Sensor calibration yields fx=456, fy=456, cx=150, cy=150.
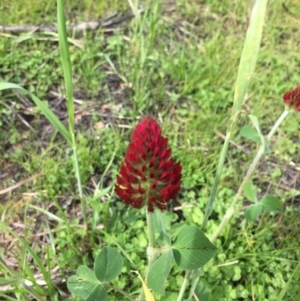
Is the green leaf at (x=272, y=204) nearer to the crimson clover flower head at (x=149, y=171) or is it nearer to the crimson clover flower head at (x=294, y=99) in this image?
the crimson clover flower head at (x=294, y=99)

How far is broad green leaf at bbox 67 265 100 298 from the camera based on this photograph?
1130 mm

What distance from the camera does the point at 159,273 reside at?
995 millimetres

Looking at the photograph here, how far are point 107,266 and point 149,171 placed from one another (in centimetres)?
36

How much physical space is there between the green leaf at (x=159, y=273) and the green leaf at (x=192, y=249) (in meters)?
0.03

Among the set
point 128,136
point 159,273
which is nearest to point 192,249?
point 159,273

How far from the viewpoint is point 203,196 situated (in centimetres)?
180

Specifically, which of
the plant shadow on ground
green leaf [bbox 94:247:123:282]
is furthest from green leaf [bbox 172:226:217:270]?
the plant shadow on ground

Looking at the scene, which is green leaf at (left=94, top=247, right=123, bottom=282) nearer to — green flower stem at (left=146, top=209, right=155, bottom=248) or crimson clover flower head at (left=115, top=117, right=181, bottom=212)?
green flower stem at (left=146, top=209, right=155, bottom=248)

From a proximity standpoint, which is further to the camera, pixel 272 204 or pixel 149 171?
pixel 272 204

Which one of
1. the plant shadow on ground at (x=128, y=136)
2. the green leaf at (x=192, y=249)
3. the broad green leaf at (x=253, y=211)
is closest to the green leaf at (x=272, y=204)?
the broad green leaf at (x=253, y=211)

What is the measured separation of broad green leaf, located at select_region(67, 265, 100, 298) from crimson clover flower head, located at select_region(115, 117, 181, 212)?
1.11 feet

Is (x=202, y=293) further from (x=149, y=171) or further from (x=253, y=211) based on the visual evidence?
(x=149, y=171)

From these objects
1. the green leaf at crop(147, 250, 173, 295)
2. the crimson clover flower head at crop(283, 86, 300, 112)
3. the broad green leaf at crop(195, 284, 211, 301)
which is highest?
the crimson clover flower head at crop(283, 86, 300, 112)

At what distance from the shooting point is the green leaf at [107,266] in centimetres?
111
